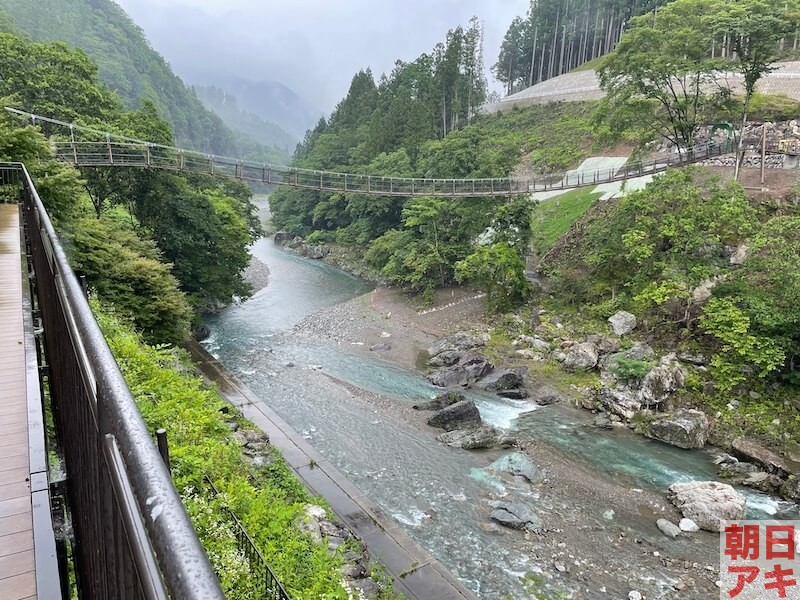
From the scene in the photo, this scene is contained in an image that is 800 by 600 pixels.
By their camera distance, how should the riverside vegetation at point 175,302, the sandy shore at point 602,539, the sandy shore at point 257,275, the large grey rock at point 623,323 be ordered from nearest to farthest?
the riverside vegetation at point 175,302 → the sandy shore at point 602,539 → the large grey rock at point 623,323 → the sandy shore at point 257,275

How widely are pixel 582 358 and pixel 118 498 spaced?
534 inches

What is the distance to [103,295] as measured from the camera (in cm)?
1007

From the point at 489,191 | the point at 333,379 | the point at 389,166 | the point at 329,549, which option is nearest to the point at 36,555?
the point at 329,549

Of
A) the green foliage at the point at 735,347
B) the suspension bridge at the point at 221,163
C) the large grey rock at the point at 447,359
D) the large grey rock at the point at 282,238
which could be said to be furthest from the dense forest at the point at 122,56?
the green foliage at the point at 735,347

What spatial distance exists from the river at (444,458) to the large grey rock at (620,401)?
69 centimetres

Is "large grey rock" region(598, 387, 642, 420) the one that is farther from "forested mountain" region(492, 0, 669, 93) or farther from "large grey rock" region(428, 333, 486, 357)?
"forested mountain" region(492, 0, 669, 93)

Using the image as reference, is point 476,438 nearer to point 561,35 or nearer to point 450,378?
point 450,378

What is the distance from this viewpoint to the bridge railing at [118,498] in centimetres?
56

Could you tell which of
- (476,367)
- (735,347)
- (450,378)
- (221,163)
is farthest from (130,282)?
(735,347)

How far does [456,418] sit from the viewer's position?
10.8 meters

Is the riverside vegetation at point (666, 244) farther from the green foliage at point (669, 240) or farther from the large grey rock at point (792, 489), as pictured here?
the large grey rock at point (792, 489)

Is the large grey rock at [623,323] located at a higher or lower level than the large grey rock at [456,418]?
higher

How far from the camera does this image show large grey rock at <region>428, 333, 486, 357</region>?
15234 mm

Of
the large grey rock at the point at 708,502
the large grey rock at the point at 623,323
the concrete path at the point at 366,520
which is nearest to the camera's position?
the concrete path at the point at 366,520
